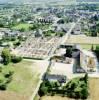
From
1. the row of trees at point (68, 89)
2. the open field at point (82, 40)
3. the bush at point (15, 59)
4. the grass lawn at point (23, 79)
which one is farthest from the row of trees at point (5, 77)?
the open field at point (82, 40)

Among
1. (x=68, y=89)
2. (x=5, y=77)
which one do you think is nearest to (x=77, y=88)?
(x=68, y=89)

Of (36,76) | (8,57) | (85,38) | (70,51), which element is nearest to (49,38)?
(85,38)

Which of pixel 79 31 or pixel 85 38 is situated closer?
pixel 85 38

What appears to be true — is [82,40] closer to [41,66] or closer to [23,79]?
[41,66]

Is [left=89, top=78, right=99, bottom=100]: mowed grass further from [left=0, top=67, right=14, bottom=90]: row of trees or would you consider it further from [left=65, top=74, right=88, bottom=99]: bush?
[left=0, top=67, right=14, bottom=90]: row of trees

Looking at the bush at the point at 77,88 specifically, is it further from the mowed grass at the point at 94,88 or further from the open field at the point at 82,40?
the open field at the point at 82,40

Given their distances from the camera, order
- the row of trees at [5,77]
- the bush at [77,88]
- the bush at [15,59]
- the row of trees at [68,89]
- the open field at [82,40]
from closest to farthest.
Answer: the bush at [77,88] < the row of trees at [68,89] < the row of trees at [5,77] < the bush at [15,59] < the open field at [82,40]

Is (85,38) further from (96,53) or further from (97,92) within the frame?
(97,92)
